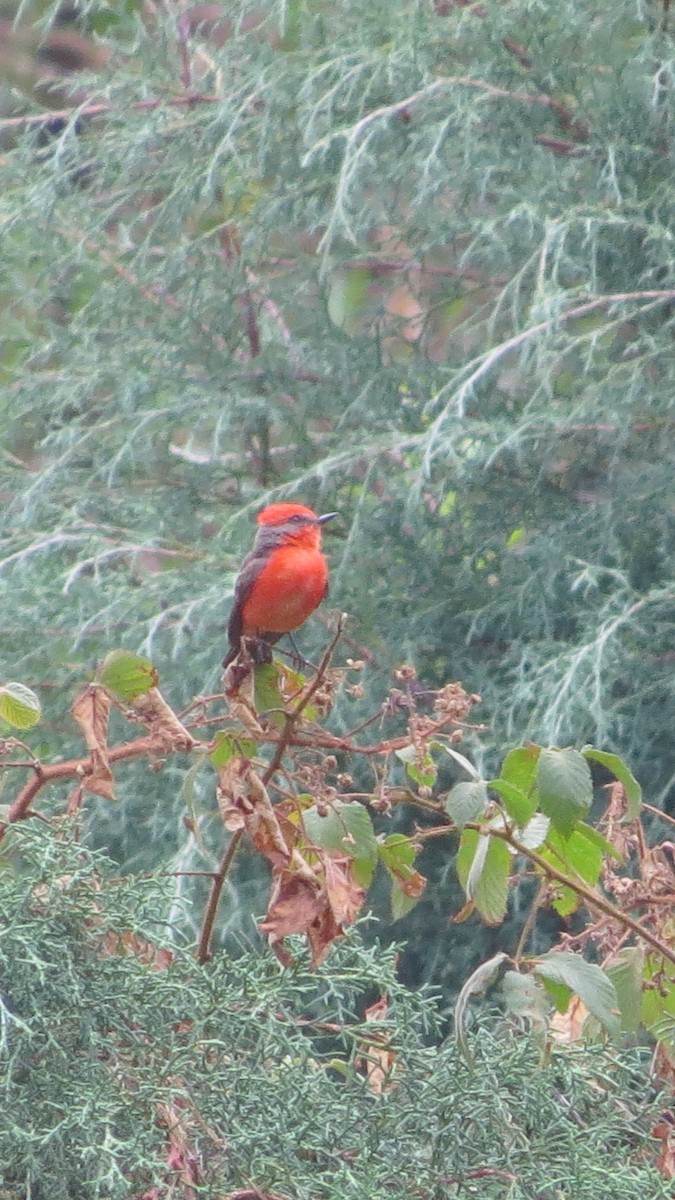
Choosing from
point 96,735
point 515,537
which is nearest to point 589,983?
point 96,735

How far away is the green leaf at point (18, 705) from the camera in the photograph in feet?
3.51

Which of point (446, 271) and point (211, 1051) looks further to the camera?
point (446, 271)

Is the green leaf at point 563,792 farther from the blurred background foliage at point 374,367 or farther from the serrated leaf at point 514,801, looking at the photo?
the blurred background foliage at point 374,367

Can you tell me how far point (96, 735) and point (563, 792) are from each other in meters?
0.32

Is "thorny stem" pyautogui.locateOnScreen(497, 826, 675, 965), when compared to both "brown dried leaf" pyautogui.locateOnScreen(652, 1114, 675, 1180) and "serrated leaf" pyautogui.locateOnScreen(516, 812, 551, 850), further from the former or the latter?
"brown dried leaf" pyautogui.locateOnScreen(652, 1114, 675, 1180)

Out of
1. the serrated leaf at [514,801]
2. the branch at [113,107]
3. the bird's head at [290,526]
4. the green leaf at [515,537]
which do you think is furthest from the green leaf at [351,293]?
the serrated leaf at [514,801]

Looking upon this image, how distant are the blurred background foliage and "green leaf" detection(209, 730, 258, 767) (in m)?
0.85

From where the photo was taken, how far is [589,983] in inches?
39.5

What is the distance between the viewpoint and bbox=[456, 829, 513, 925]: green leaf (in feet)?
3.35

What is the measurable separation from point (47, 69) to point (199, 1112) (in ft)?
12.8

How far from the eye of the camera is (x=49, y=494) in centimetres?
247

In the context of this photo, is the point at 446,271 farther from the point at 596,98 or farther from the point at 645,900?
the point at 645,900

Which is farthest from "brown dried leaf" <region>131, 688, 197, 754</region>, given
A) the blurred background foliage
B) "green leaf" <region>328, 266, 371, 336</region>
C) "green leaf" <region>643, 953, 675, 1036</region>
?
"green leaf" <region>328, 266, 371, 336</region>

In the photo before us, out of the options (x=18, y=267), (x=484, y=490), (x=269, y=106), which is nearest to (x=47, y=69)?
(x=18, y=267)
